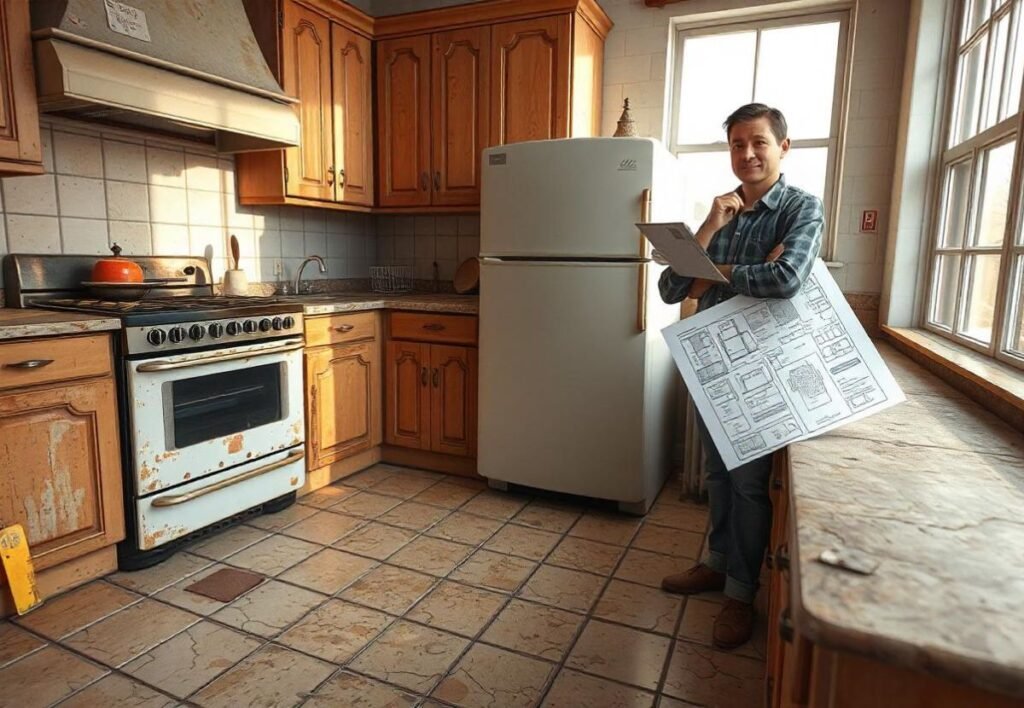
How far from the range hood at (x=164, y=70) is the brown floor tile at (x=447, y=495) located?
1.66 metres

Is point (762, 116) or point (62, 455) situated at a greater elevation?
point (762, 116)

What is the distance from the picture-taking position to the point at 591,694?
60.6 inches

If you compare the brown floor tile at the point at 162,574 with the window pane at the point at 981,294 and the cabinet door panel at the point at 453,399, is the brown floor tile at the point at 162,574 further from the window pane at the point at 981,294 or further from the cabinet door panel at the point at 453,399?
the window pane at the point at 981,294

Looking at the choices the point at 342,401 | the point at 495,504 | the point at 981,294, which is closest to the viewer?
the point at 981,294

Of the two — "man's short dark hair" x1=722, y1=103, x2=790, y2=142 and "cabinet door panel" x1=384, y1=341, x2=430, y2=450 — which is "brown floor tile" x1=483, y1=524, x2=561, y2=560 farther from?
"man's short dark hair" x1=722, y1=103, x2=790, y2=142

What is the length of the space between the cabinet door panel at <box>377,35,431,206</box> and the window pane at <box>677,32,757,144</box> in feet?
4.28

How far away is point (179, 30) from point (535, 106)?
147cm

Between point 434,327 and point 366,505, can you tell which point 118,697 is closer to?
point 366,505

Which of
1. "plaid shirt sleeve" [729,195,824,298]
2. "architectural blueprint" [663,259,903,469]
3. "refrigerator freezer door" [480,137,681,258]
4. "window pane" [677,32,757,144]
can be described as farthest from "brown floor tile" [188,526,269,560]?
"window pane" [677,32,757,144]

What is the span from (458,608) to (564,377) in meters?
1.05

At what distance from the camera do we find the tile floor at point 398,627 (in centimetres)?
153

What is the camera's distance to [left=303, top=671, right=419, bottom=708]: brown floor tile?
148 cm

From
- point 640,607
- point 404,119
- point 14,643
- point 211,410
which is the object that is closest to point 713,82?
point 404,119

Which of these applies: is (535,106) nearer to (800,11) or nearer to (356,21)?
(356,21)
